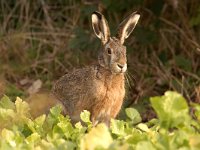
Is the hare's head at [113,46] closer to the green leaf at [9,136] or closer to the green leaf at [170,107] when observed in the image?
the green leaf at [9,136]

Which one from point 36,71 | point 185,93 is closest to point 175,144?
point 185,93

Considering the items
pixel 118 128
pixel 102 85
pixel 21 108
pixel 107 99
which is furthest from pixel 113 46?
pixel 118 128

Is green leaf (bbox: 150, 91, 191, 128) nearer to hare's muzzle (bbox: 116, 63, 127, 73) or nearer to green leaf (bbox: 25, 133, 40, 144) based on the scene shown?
green leaf (bbox: 25, 133, 40, 144)

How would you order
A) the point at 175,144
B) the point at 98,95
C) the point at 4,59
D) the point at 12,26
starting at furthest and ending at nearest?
1. the point at 12,26
2. the point at 4,59
3. the point at 98,95
4. the point at 175,144

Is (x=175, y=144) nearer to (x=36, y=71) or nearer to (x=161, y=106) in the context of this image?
(x=161, y=106)

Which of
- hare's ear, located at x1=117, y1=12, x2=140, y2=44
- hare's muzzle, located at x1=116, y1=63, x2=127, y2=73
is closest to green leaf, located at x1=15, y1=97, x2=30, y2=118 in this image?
hare's muzzle, located at x1=116, y1=63, x2=127, y2=73

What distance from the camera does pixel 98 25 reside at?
7355 millimetres

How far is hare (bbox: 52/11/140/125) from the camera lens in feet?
23.1

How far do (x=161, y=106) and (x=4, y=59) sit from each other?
743 centimetres

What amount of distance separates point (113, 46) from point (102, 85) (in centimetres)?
42

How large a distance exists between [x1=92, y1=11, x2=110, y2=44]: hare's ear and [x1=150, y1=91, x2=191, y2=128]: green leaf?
12.8ft

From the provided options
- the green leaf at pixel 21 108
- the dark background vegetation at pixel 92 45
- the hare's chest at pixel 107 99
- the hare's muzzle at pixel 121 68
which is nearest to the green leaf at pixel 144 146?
the green leaf at pixel 21 108

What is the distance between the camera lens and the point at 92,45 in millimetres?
9594

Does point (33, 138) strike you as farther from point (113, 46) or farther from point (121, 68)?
point (113, 46)
